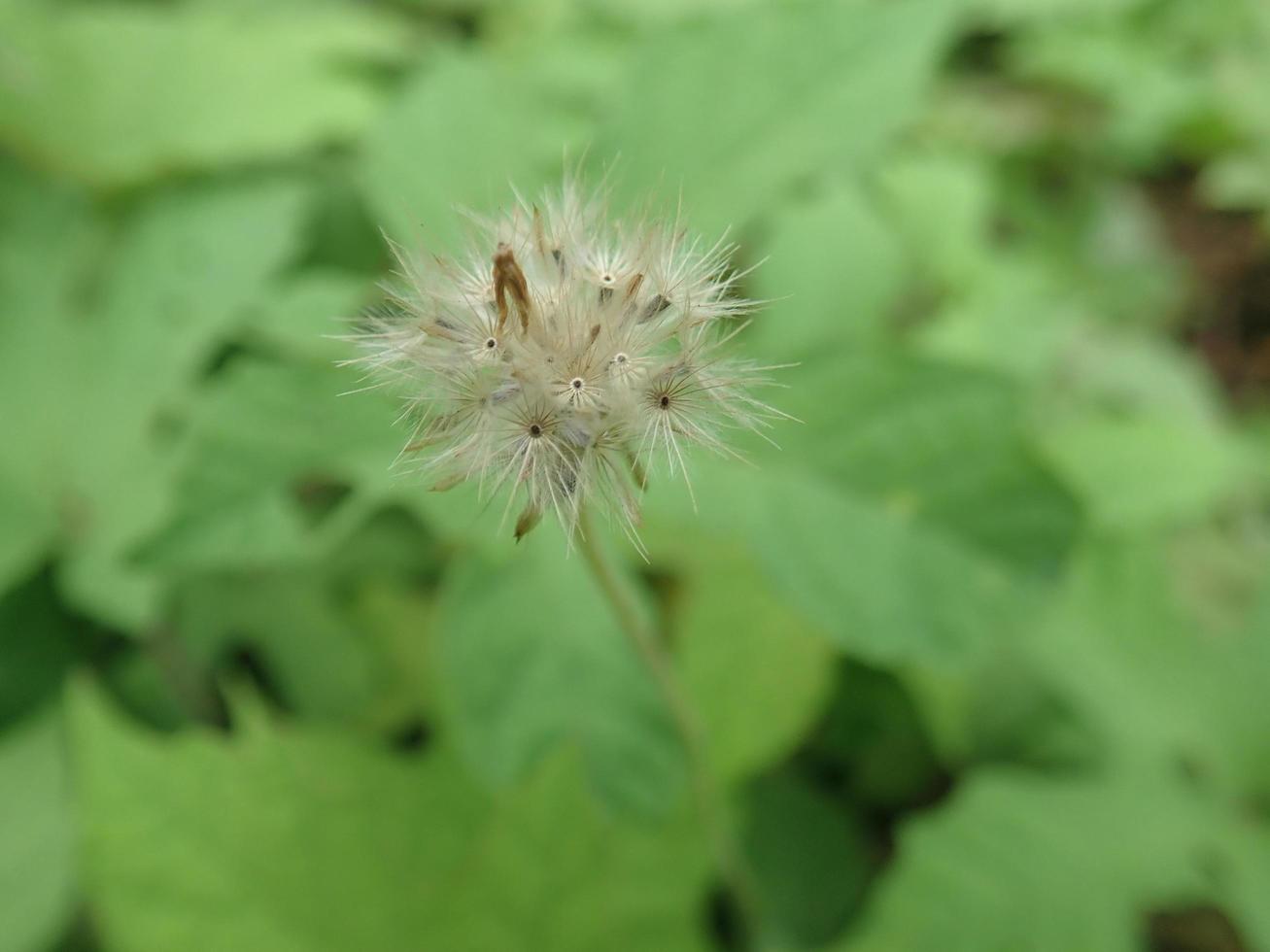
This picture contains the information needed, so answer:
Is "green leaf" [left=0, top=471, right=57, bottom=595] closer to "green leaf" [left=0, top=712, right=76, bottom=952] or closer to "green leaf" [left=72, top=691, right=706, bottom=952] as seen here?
Answer: "green leaf" [left=0, top=712, right=76, bottom=952]

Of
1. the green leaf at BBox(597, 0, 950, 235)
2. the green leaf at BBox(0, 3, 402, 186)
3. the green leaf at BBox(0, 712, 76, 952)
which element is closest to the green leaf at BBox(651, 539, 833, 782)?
the green leaf at BBox(597, 0, 950, 235)

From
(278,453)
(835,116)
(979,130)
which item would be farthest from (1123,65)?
(278,453)

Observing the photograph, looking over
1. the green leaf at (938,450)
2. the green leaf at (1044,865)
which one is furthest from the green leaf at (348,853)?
the green leaf at (938,450)

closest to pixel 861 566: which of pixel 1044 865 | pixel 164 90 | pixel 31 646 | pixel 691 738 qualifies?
pixel 691 738

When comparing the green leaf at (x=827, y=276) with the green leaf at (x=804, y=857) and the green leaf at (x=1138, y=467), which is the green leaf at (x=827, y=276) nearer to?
the green leaf at (x=1138, y=467)

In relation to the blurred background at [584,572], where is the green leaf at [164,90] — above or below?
above

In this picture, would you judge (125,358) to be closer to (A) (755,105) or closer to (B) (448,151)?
(B) (448,151)

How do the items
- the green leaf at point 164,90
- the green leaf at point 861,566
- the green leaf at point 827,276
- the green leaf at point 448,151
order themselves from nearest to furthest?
the green leaf at point 861,566
the green leaf at point 448,151
the green leaf at point 827,276
the green leaf at point 164,90
